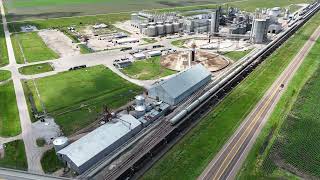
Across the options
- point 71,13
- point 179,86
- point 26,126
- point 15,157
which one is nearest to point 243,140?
point 179,86

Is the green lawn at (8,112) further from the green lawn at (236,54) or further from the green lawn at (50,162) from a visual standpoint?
the green lawn at (236,54)

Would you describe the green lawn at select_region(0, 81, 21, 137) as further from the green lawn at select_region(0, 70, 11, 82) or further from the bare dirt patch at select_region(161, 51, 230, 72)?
the bare dirt patch at select_region(161, 51, 230, 72)

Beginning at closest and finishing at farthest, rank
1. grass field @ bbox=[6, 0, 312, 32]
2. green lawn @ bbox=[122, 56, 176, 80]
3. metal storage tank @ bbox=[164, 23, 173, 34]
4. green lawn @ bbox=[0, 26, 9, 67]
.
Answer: green lawn @ bbox=[122, 56, 176, 80], green lawn @ bbox=[0, 26, 9, 67], metal storage tank @ bbox=[164, 23, 173, 34], grass field @ bbox=[6, 0, 312, 32]

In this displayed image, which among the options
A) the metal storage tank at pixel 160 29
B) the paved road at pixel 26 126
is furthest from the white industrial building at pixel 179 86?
the metal storage tank at pixel 160 29

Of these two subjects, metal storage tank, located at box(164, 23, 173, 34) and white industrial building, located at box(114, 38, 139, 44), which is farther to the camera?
metal storage tank, located at box(164, 23, 173, 34)

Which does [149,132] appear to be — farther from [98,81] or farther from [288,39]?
[288,39]

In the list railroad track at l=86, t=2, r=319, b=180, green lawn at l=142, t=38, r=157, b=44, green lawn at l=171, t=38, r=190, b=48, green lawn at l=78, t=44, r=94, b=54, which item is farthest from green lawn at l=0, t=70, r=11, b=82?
green lawn at l=171, t=38, r=190, b=48

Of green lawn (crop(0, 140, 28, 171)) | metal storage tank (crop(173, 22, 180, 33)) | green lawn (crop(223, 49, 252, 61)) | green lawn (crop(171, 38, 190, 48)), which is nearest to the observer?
green lawn (crop(0, 140, 28, 171))
